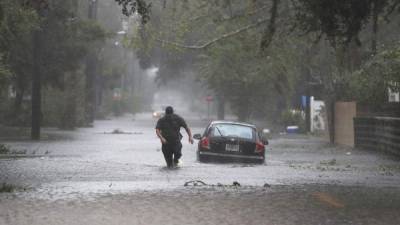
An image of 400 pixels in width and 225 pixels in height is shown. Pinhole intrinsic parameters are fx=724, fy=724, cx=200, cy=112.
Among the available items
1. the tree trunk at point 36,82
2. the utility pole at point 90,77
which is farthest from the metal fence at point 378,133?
the utility pole at point 90,77

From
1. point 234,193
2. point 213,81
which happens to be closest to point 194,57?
point 213,81

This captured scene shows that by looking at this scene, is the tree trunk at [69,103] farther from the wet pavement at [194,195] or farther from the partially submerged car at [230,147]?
the wet pavement at [194,195]

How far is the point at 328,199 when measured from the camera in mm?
11250

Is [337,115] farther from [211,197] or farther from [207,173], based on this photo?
[211,197]

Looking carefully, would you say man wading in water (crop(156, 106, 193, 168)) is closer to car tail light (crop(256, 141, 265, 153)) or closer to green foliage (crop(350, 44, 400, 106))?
car tail light (crop(256, 141, 265, 153))

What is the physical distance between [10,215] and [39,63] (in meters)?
22.5

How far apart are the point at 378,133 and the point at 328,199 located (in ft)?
51.4

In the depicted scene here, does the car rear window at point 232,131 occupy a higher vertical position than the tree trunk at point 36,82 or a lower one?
lower

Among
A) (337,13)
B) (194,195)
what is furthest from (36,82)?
(337,13)

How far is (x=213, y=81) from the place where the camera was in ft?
178

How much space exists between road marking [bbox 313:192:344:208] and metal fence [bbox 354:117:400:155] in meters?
11.8

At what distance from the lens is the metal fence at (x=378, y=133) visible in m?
23.4

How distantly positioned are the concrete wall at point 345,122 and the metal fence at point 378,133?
39.8 inches

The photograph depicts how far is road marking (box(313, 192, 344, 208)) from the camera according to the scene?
422 inches
